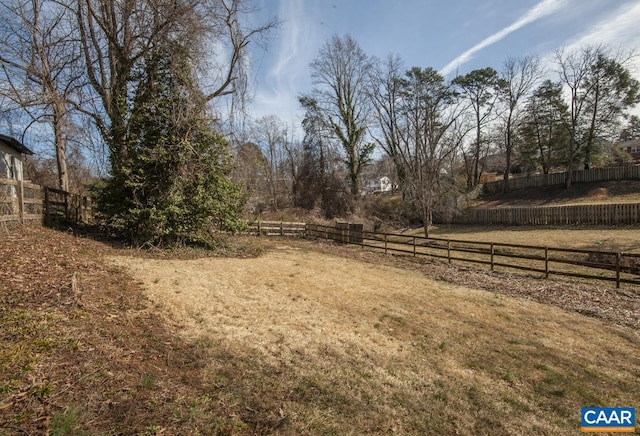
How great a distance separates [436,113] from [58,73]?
78.3 ft

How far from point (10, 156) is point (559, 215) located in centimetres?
3405

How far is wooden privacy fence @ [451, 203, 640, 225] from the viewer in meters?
20.8

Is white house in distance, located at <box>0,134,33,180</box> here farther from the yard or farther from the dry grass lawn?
the dry grass lawn

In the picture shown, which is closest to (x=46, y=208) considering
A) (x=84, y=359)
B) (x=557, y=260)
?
(x=84, y=359)

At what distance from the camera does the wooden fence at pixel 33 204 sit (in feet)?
27.6

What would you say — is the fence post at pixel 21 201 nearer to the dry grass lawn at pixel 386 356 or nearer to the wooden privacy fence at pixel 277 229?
the dry grass lawn at pixel 386 356

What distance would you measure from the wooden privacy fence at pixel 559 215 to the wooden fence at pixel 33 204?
96.3 feet

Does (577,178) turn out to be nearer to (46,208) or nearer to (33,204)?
(46,208)

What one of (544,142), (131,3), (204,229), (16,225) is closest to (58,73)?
(131,3)

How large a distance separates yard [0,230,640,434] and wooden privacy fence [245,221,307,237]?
13.4 meters

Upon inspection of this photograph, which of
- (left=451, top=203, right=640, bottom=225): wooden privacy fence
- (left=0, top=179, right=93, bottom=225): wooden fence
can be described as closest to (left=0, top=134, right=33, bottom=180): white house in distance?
(left=0, top=179, right=93, bottom=225): wooden fence

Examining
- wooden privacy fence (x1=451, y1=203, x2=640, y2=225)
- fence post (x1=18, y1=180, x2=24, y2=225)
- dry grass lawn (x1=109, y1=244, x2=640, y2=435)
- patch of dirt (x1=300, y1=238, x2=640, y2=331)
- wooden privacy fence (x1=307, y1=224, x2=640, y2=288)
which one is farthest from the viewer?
wooden privacy fence (x1=451, y1=203, x2=640, y2=225)

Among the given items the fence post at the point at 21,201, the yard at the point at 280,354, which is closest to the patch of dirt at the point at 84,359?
the yard at the point at 280,354

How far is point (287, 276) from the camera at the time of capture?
10.0m
